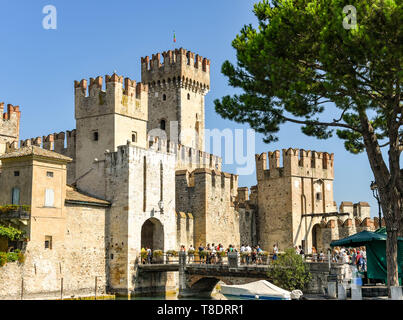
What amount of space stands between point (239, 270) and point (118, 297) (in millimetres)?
6928

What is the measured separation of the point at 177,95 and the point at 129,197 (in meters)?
20.2

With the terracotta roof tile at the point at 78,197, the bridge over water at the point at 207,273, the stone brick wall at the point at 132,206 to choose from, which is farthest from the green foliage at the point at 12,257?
the bridge over water at the point at 207,273

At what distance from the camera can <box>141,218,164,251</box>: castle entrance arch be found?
34938 millimetres

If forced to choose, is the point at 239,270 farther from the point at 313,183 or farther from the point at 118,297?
the point at 313,183

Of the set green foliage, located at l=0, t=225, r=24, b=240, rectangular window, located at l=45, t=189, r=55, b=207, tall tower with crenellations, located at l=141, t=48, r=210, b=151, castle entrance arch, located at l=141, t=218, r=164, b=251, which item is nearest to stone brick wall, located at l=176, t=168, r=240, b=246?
castle entrance arch, located at l=141, t=218, r=164, b=251

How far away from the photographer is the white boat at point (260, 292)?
77.8 ft

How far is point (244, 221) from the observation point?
42.3 m

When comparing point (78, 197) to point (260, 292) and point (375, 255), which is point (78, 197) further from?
point (375, 255)

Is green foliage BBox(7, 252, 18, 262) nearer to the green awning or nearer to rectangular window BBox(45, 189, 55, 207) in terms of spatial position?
rectangular window BBox(45, 189, 55, 207)

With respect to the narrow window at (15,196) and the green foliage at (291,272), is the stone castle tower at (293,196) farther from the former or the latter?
the narrow window at (15,196)

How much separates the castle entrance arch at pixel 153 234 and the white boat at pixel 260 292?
8.29 m

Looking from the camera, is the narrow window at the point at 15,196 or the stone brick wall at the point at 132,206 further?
the stone brick wall at the point at 132,206

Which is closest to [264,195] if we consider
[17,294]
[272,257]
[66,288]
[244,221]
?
[244,221]

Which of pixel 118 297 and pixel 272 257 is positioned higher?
pixel 272 257
